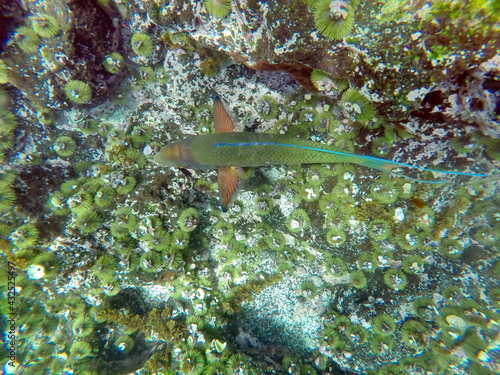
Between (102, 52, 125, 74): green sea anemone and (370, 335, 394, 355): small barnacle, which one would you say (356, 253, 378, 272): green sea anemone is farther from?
(102, 52, 125, 74): green sea anemone

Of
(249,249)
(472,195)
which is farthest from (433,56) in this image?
(249,249)

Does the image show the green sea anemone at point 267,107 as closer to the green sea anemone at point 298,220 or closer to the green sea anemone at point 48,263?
the green sea anemone at point 298,220

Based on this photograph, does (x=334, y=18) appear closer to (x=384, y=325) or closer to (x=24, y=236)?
(x=384, y=325)

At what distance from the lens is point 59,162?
16.8 feet

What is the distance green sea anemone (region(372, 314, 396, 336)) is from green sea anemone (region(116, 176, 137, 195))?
19.3 feet

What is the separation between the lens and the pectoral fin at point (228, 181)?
3.92 m

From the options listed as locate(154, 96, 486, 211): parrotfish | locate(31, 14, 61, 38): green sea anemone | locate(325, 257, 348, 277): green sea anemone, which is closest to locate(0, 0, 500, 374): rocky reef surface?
locate(31, 14, 61, 38): green sea anemone

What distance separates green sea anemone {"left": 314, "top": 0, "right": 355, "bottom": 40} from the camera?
2.65 metres

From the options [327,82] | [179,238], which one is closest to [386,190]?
[327,82]

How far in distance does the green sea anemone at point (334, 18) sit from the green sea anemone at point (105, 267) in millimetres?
5189

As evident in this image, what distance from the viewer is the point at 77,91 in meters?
4.29

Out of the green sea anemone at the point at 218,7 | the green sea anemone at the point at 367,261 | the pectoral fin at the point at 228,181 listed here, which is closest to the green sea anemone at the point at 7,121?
the pectoral fin at the point at 228,181

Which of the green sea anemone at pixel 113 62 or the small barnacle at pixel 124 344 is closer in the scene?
the green sea anemone at pixel 113 62

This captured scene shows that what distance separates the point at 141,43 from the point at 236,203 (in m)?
3.47
